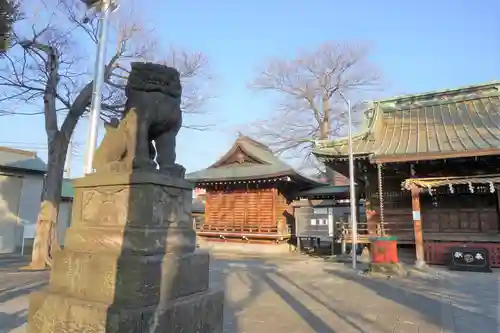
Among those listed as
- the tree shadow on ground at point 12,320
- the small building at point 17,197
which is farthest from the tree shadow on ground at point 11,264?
the tree shadow on ground at point 12,320

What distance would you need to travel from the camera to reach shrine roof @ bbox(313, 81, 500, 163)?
1357 cm

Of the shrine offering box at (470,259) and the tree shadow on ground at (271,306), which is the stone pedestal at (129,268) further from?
the shrine offering box at (470,259)

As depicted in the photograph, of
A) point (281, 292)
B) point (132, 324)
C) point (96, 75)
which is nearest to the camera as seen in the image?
point (132, 324)

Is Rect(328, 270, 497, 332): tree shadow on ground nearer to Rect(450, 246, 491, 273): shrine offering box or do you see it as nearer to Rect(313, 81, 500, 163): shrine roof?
Rect(450, 246, 491, 273): shrine offering box

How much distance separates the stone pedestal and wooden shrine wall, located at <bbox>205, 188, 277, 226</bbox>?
17761 millimetres

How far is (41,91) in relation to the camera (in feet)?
42.0

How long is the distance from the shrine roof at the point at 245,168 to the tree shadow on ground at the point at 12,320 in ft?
51.5

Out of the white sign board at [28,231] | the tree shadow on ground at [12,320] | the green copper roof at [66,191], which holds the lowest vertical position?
the tree shadow on ground at [12,320]

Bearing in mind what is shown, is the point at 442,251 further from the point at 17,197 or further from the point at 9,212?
the point at 9,212

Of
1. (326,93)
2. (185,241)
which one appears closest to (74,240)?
(185,241)

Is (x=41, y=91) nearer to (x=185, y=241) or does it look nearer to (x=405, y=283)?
(x=185, y=241)

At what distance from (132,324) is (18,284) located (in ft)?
24.5

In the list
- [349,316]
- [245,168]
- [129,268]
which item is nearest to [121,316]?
[129,268]

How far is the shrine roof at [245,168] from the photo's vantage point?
827 inches
